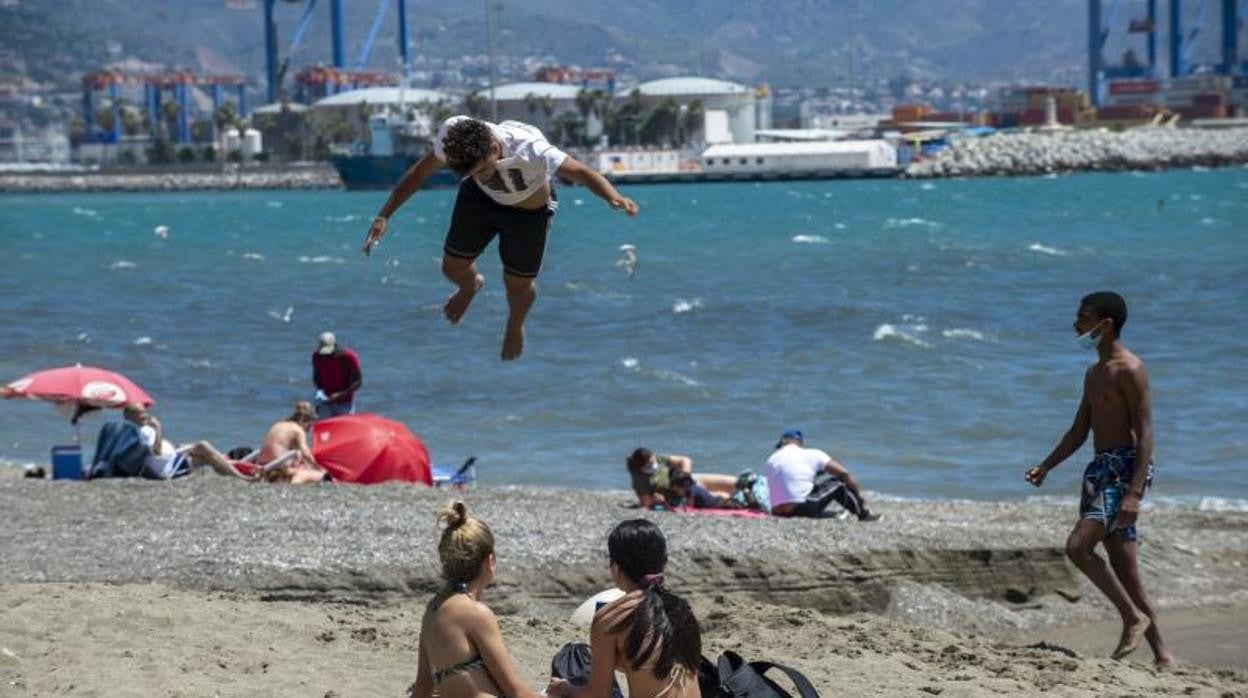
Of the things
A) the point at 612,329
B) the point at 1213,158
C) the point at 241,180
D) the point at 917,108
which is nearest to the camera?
the point at 612,329

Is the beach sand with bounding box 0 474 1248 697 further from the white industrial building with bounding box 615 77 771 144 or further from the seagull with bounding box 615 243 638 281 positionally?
the white industrial building with bounding box 615 77 771 144

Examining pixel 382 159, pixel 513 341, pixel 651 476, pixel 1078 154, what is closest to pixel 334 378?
pixel 651 476

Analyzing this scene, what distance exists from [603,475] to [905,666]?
10011mm

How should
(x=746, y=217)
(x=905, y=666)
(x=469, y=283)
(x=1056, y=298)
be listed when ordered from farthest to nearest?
(x=746, y=217) < (x=1056, y=298) < (x=905, y=666) < (x=469, y=283)

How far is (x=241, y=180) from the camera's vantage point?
156m

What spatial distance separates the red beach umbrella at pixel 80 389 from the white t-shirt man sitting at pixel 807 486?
195 inches

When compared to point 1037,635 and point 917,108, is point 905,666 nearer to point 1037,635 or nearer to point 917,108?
point 1037,635

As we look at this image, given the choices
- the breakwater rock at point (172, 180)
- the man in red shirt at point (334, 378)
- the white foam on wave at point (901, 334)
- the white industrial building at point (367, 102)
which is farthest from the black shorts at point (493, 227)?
the white industrial building at point (367, 102)

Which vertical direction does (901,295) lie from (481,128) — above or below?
below

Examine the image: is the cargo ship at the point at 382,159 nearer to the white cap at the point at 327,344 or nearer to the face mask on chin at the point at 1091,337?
the white cap at the point at 327,344

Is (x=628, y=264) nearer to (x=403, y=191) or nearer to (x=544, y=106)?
(x=403, y=191)

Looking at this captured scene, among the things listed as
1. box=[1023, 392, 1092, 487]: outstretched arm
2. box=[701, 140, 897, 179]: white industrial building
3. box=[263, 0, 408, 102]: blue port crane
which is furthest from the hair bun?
box=[263, 0, 408, 102]: blue port crane

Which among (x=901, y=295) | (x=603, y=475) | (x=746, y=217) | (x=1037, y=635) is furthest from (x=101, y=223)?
(x=1037, y=635)

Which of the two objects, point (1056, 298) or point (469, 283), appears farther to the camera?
point (1056, 298)
